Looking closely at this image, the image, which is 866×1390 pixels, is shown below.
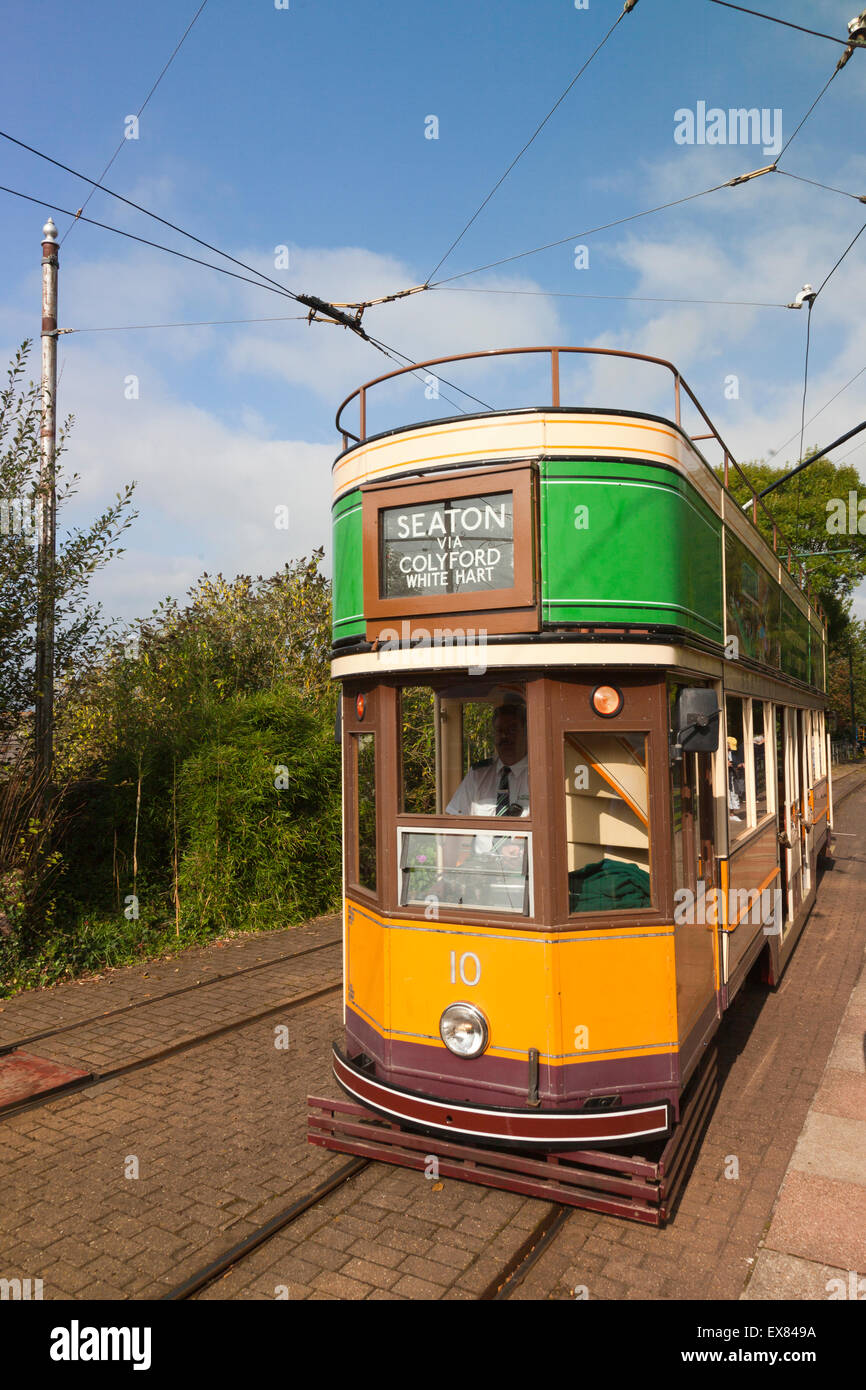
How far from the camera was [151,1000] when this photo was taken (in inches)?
302

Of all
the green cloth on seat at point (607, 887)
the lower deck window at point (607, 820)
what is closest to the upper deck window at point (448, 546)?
the lower deck window at point (607, 820)

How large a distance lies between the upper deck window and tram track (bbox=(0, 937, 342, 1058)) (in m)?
4.70

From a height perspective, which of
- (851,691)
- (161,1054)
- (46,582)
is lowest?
(161,1054)

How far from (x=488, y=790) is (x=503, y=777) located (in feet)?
0.44

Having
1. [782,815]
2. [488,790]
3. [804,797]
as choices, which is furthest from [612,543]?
→ [804,797]

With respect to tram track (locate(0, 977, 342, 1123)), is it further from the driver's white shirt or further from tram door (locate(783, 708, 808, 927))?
tram door (locate(783, 708, 808, 927))

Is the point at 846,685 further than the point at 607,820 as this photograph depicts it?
Yes

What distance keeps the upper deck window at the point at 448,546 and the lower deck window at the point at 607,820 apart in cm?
88

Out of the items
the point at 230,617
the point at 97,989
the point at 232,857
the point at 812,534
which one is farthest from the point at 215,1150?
the point at 812,534
